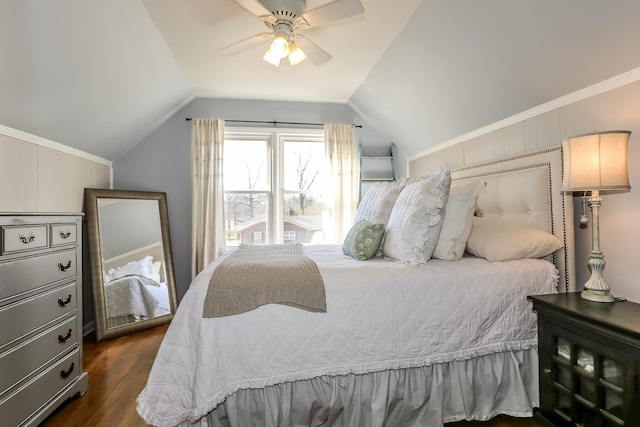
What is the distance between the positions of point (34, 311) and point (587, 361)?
2.43 meters

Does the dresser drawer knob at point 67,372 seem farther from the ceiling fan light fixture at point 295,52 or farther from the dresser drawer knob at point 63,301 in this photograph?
the ceiling fan light fixture at point 295,52

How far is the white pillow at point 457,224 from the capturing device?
173 cm

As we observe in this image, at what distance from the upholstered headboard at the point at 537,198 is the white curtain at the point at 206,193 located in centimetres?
253

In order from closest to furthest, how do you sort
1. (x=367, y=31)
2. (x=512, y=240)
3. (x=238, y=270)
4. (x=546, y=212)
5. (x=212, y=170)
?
(x=238, y=270), (x=512, y=240), (x=546, y=212), (x=367, y=31), (x=212, y=170)

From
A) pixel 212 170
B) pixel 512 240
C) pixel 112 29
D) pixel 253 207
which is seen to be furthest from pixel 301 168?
pixel 512 240

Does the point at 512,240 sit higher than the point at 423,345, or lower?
higher

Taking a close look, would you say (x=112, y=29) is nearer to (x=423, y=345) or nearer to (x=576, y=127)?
(x=423, y=345)

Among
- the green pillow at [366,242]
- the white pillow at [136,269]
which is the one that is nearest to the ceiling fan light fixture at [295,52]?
the green pillow at [366,242]

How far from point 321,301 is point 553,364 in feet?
3.45

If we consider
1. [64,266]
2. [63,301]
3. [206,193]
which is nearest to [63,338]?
[63,301]

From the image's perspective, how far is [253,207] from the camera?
143 inches

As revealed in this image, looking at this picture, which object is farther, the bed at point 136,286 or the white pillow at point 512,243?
the bed at point 136,286

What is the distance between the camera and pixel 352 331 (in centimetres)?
136

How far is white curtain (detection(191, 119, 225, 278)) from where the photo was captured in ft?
10.7
